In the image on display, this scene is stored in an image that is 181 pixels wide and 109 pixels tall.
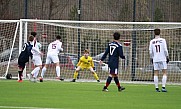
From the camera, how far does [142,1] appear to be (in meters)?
27.5

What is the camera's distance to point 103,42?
88.9 ft

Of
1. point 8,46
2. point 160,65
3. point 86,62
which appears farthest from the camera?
point 8,46

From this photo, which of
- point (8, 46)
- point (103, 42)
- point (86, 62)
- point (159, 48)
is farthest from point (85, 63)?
point (159, 48)

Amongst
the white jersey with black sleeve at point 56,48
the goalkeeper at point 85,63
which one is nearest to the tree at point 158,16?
the goalkeeper at point 85,63

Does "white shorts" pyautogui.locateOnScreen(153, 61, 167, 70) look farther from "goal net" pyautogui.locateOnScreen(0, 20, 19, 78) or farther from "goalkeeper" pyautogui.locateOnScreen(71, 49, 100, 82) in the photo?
"goal net" pyautogui.locateOnScreen(0, 20, 19, 78)

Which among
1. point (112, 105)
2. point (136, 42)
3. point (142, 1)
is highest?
point (142, 1)

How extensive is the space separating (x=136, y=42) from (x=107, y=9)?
2.23m


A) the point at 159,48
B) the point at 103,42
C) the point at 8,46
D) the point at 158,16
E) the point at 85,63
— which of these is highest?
the point at 158,16

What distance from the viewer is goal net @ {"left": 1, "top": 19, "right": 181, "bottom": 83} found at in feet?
86.4

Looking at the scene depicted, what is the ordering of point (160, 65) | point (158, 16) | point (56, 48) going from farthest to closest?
point (158, 16)
point (56, 48)
point (160, 65)

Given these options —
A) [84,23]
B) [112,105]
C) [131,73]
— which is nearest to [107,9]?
[84,23]

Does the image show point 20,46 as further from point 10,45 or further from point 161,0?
point 161,0

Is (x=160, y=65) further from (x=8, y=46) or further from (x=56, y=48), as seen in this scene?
(x=8, y=46)

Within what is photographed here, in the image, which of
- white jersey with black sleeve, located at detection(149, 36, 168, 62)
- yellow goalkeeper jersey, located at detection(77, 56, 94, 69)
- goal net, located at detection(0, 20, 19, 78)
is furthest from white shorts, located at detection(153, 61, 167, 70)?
goal net, located at detection(0, 20, 19, 78)
